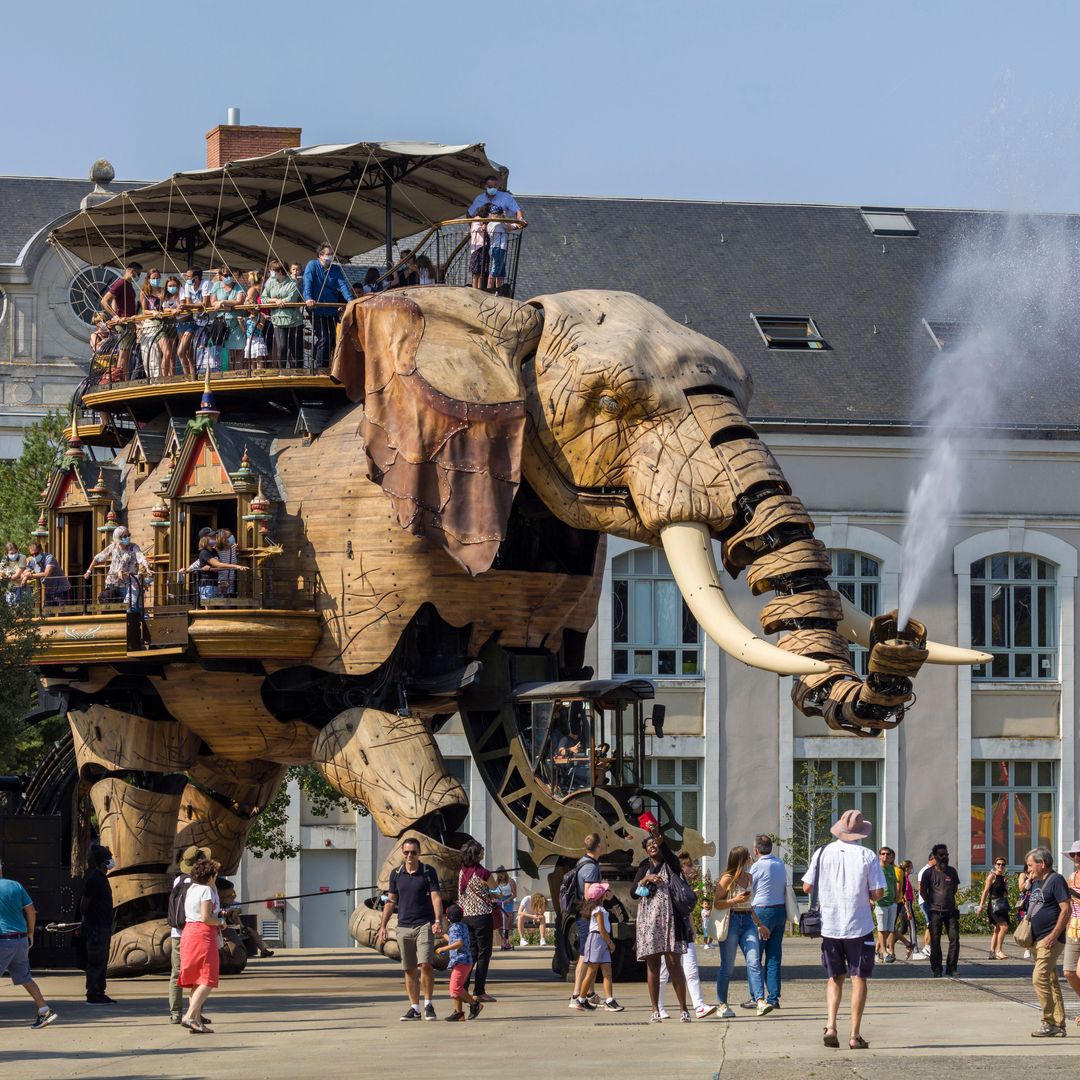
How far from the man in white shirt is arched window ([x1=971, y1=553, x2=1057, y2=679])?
83.5 ft

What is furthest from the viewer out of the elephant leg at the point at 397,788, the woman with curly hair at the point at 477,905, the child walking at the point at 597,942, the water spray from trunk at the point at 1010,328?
the water spray from trunk at the point at 1010,328

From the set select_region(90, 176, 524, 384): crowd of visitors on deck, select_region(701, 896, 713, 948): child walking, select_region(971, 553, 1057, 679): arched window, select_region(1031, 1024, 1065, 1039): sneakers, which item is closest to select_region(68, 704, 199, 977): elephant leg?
select_region(90, 176, 524, 384): crowd of visitors on deck

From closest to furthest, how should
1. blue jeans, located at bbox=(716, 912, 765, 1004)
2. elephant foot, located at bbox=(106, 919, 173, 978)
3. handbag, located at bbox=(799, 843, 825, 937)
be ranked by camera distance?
handbag, located at bbox=(799, 843, 825, 937)
blue jeans, located at bbox=(716, 912, 765, 1004)
elephant foot, located at bbox=(106, 919, 173, 978)

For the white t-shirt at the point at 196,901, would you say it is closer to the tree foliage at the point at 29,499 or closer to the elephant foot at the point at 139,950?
the elephant foot at the point at 139,950

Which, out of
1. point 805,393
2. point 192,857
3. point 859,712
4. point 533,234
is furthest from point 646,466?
point 533,234

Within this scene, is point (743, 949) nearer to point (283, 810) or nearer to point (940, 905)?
point (940, 905)

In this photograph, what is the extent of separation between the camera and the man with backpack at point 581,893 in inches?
781

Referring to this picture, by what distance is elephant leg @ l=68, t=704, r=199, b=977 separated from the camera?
76.6 feet

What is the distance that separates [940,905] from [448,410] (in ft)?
26.6

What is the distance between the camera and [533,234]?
1769 inches

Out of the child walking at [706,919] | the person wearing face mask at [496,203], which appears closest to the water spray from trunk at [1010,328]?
the child walking at [706,919]

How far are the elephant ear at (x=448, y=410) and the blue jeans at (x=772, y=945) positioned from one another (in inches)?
142

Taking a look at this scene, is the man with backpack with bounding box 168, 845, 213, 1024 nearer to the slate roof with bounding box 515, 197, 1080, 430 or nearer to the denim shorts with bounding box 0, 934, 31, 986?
the denim shorts with bounding box 0, 934, 31, 986

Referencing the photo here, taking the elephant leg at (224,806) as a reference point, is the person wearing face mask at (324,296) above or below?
above
